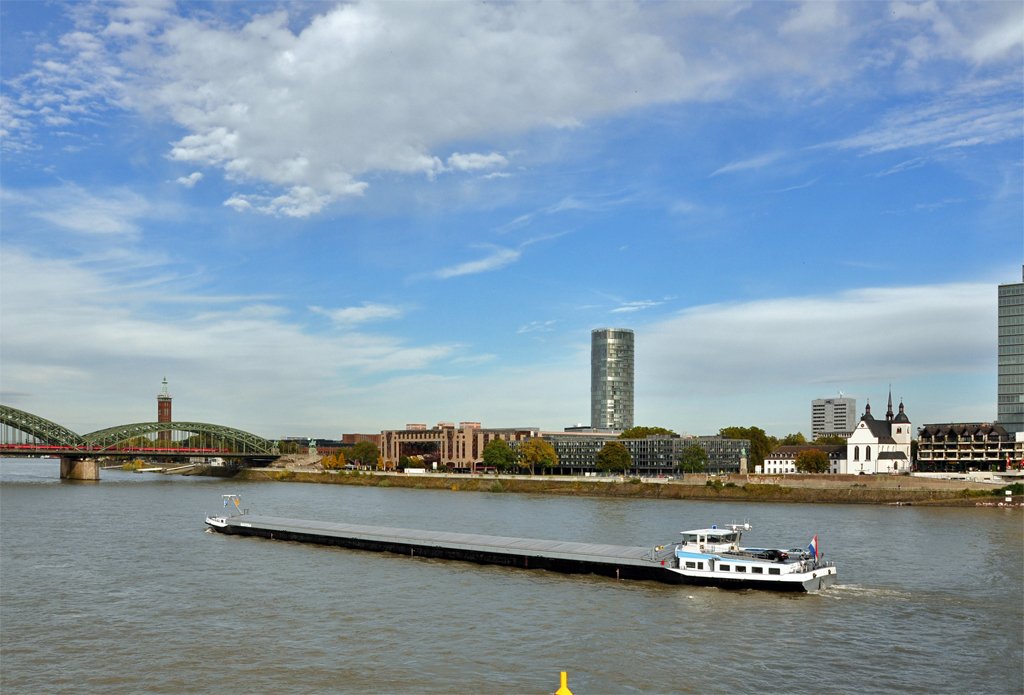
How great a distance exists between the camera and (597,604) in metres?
38.8

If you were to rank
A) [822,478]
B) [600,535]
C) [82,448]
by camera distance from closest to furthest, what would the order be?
[600,535], [822,478], [82,448]

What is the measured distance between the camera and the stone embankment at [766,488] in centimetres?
10550

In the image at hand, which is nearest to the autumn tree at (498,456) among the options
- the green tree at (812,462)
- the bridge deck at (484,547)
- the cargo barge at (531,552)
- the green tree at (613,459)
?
the green tree at (613,459)

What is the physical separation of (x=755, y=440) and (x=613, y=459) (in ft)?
141

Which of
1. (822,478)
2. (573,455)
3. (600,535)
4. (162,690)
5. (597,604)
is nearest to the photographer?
(162,690)

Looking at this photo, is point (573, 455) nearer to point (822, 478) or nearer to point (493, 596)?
point (822, 478)

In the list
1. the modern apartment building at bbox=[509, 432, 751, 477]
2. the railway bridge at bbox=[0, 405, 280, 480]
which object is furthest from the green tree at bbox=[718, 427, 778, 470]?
the railway bridge at bbox=[0, 405, 280, 480]

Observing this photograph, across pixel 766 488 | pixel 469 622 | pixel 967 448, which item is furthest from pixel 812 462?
pixel 469 622

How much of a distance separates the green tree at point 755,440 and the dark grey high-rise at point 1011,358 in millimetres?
49007

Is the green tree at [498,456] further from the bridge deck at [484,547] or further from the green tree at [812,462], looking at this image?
the bridge deck at [484,547]

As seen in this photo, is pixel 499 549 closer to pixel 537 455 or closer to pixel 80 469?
pixel 537 455

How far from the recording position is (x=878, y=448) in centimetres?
14050

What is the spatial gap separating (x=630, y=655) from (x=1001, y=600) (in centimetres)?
2260

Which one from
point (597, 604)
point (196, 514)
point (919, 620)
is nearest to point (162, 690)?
point (597, 604)
